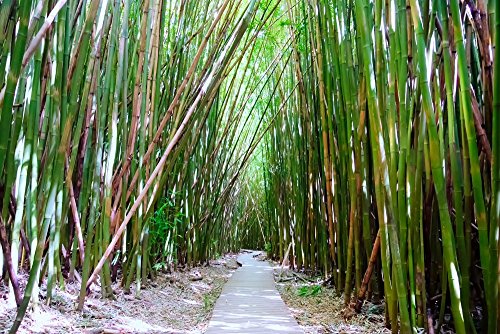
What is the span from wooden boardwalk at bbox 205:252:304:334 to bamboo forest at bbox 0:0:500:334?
23 centimetres

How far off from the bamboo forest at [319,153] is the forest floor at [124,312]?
0.02 metres

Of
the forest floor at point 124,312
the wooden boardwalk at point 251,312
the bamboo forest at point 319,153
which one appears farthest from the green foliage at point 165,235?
the wooden boardwalk at point 251,312

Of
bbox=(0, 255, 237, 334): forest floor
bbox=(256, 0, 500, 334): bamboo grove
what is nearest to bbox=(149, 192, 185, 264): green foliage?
bbox=(0, 255, 237, 334): forest floor

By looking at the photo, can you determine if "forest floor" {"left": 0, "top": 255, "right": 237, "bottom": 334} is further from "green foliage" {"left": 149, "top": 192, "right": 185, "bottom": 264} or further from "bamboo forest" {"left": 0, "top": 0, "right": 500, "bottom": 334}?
"green foliage" {"left": 149, "top": 192, "right": 185, "bottom": 264}

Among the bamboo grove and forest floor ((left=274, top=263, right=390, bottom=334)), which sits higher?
the bamboo grove

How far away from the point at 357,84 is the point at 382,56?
1.64 feet

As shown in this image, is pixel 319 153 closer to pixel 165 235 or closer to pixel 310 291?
pixel 310 291

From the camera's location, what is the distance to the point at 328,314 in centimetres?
195

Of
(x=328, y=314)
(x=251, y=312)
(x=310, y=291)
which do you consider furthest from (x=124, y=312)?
(x=310, y=291)

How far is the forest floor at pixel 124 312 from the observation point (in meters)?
1.36

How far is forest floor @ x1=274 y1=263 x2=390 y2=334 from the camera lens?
5.46 feet

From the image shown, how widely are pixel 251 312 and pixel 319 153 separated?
3.72 feet

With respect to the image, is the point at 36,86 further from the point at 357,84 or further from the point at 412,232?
the point at 357,84

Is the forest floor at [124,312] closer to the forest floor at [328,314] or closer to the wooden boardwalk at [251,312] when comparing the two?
the wooden boardwalk at [251,312]
